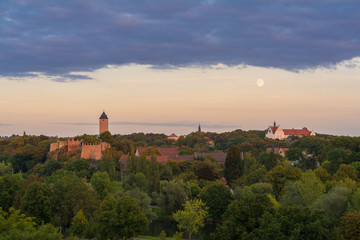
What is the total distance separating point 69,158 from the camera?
9100 cm

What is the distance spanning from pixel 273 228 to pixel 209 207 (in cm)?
2154

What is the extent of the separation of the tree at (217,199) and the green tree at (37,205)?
19.0 m

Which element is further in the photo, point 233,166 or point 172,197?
point 233,166

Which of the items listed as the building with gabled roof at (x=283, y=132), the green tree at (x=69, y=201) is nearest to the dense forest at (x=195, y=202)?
the green tree at (x=69, y=201)

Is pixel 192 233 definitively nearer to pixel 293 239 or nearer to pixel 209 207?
pixel 209 207

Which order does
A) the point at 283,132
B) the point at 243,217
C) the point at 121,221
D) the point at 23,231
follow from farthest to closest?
the point at 283,132 → the point at 121,221 → the point at 243,217 → the point at 23,231

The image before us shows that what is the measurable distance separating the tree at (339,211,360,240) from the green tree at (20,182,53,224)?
27.3 metres

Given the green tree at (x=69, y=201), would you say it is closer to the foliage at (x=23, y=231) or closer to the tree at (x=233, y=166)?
the foliage at (x=23, y=231)

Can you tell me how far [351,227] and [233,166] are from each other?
3455 centimetres

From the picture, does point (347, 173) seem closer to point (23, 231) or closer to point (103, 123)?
point (23, 231)

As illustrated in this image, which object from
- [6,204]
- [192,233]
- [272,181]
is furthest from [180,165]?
[6,204]

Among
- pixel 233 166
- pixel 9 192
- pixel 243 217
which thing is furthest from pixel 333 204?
pixel 9 192

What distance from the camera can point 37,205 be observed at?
141 ft

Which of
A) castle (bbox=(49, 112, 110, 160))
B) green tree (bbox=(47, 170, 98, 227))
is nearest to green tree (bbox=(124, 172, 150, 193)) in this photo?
green tree (bbox=(47, 170, 98, 227))
